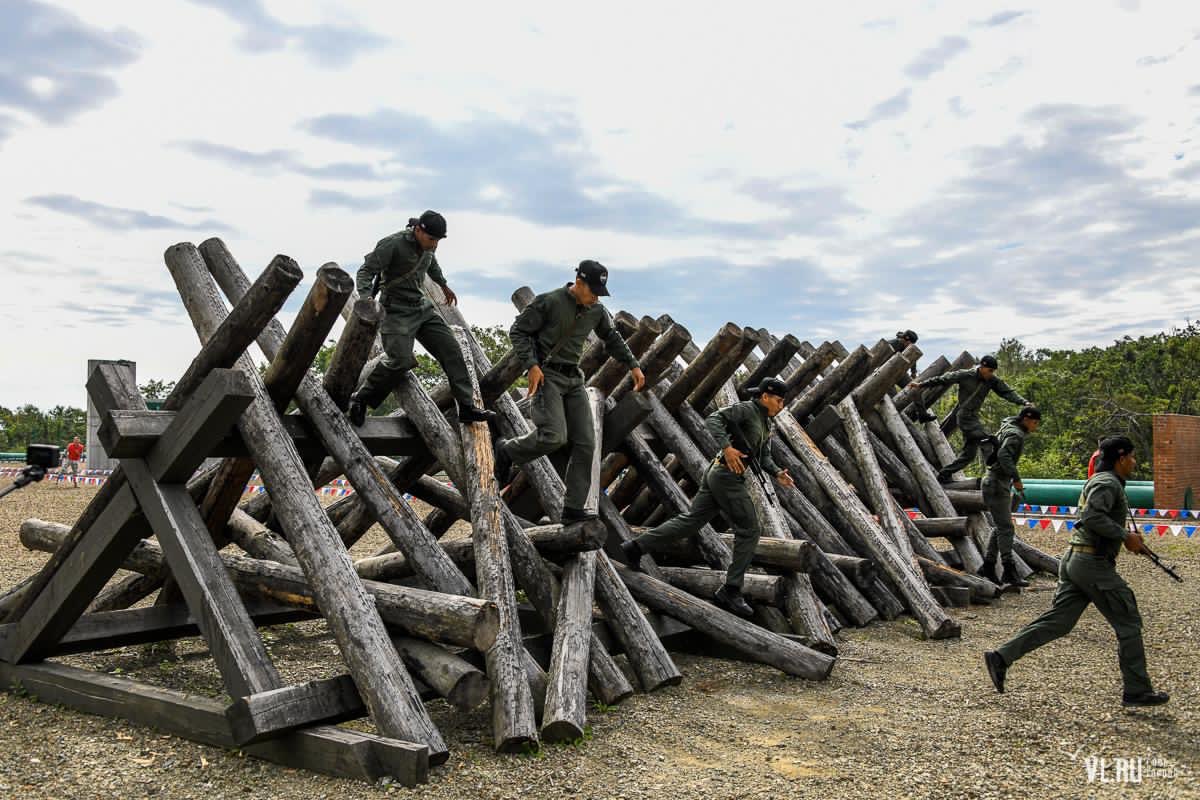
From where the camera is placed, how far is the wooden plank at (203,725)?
442 centimetres

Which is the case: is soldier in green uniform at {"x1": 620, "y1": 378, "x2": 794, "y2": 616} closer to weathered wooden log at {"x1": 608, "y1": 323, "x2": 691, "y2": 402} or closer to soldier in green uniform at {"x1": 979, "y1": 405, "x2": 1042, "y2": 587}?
weathered wooden log at {"x1": 608, "y1": 323, "x2": 691, "y2": 402}

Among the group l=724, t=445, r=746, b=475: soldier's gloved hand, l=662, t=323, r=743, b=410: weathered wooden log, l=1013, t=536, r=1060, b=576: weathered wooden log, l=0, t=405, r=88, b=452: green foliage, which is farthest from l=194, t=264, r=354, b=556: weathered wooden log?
l=0, t=405, r=88, b=452: green foliage

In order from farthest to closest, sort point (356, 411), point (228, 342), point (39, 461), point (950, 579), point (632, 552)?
point (950, 579) < point (632, 552) < point (356, 411) < point (39, 461) < point (228, 342)

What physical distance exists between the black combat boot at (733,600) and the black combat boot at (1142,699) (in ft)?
8.15

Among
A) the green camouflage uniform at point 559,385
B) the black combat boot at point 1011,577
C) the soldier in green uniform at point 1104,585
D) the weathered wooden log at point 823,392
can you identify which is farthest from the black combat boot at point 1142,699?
the black combat boot at point 1011,577

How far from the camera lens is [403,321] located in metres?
6.44

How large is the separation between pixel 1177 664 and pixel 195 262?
7635 millimetres

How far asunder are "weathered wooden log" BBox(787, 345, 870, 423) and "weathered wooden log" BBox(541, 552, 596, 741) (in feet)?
16.0

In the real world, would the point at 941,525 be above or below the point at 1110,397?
below

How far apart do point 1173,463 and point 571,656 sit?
1896cm

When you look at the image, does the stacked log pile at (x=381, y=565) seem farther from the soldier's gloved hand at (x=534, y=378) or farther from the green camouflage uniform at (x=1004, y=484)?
the green camouflage uniform at (x=1004, y=484)

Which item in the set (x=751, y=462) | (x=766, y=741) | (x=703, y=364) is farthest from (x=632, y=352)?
(x=766, y=741)

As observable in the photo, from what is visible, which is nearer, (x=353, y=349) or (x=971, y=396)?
(x=353, y=349)

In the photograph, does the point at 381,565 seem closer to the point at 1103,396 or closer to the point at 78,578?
the point at 78,578
